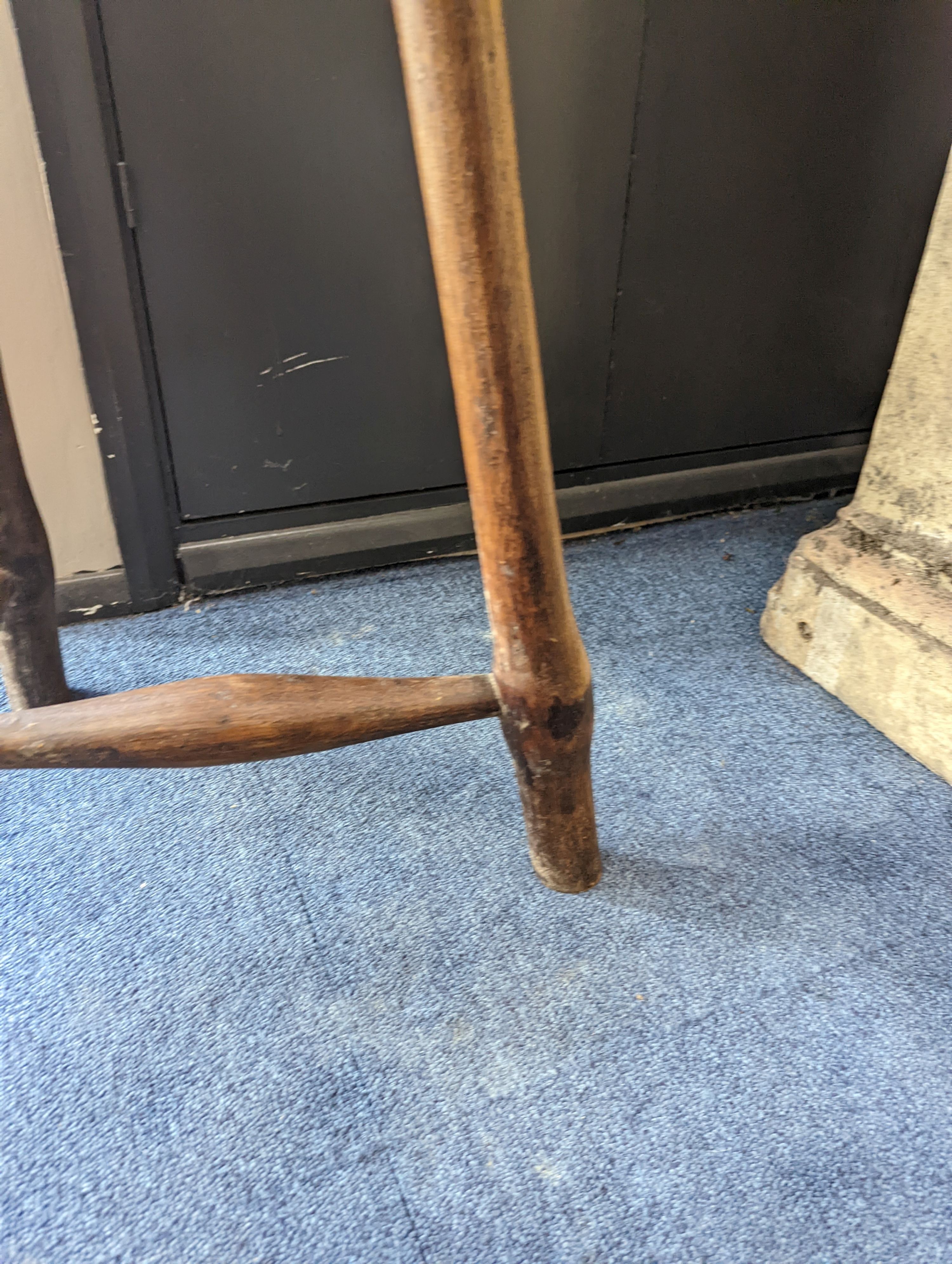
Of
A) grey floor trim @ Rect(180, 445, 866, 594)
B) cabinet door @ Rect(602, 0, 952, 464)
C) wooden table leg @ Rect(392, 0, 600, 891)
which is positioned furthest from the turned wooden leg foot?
cabinet door @ Rect(602, 0, 952, 464)

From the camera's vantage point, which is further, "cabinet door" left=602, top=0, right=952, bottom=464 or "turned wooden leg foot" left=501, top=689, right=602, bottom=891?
"cabinet door" left=602, top=0, right=952, bottom=464

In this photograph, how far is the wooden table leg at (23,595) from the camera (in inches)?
23.7

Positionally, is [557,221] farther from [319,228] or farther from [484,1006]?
[484,1006]

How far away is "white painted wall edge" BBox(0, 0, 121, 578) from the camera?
673mm

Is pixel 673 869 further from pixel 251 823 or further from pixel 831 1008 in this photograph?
pixel 251 823

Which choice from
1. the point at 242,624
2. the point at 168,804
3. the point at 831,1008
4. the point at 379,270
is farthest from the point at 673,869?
the point at 379,270

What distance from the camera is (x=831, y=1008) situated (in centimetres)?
51

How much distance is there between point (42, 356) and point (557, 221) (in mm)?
519

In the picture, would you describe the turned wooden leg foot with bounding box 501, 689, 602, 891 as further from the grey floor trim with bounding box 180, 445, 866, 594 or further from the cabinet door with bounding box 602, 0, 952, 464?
the cabinet door with bounding box 602, 0, 952, 464

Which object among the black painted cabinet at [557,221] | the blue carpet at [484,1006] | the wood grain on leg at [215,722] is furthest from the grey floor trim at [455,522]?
the wood grain on leg at [215,722]

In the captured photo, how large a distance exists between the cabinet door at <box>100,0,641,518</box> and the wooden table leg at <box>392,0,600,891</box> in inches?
14.5

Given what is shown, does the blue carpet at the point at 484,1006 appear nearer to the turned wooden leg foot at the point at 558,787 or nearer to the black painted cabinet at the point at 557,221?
the turned wooden leg foot at the point at 558,787

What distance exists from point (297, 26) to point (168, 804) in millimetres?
659

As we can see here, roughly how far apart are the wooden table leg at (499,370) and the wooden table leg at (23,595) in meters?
0.37
